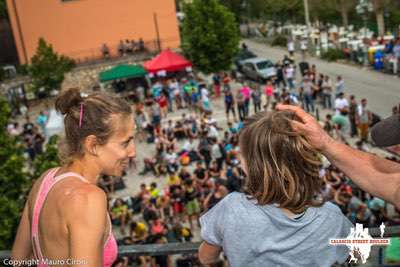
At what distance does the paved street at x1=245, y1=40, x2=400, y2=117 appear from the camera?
17875mm

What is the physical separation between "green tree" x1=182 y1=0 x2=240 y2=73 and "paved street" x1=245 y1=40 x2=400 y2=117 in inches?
189

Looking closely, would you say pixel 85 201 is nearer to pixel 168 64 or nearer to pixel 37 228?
pixel 37 228

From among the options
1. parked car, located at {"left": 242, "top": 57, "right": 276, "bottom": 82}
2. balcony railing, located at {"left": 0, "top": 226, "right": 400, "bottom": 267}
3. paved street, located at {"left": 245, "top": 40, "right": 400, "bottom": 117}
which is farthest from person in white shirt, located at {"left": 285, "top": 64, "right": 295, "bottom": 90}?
balcony railing, located at {"left": 0, "top": 226, "right": 400, "bottom": 267}

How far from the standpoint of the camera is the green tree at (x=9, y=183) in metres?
6.62

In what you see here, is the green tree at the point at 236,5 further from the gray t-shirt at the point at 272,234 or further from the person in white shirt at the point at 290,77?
the gray t-shirt at the point at 272,234

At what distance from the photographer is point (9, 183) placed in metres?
7.23

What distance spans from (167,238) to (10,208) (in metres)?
3.74

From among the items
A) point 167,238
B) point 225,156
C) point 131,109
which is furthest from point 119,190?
point 131,109

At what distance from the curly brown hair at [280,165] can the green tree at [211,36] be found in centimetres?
2458

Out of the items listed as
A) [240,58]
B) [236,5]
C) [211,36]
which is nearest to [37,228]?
[211,36]

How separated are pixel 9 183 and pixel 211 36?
2013 cm

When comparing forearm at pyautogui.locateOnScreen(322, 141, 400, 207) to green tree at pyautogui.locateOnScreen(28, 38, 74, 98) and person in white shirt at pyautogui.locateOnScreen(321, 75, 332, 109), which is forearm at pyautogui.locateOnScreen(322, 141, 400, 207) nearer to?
person in white shirt at pyautogui.locateOnScreen(321, 75, 332, 109)

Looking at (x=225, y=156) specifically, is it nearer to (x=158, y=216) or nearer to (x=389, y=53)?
(x=158, y=216)

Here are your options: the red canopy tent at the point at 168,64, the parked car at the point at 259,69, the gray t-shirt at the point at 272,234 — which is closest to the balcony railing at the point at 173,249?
the gray t-shirt at the point at 272,234
